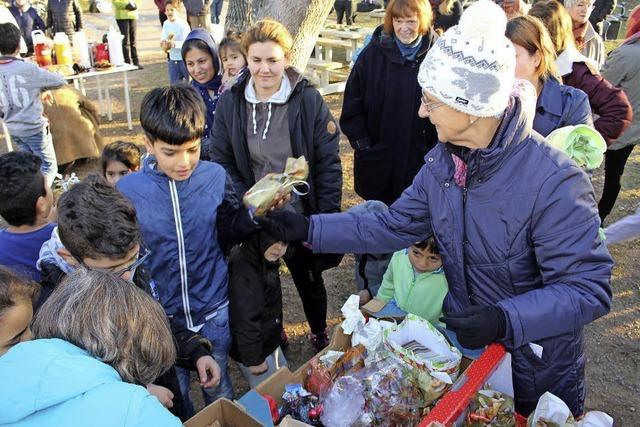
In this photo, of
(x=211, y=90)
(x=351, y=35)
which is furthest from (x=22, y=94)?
(x=351, y=35)

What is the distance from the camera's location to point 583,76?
3.35 metres

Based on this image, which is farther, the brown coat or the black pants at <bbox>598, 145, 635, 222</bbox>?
the brown coat

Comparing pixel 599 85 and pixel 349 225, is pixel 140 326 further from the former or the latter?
pixel 599 85

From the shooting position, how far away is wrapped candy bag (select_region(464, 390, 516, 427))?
1.79 metres

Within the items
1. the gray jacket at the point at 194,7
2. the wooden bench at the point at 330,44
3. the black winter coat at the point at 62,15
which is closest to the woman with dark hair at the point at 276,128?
the wooden bench at the point at 330,44

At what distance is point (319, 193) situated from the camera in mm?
3180

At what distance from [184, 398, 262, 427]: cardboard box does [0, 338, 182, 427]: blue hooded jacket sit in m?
0.60

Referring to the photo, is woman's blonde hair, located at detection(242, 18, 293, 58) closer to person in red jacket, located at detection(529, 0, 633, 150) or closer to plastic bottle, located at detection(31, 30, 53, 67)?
person in red jacket, located at detection(529, 0, 633, 150)

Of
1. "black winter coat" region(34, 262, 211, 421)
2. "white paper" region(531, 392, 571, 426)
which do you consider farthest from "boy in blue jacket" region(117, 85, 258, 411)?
"white paper" region(531, 392, 571, 426)

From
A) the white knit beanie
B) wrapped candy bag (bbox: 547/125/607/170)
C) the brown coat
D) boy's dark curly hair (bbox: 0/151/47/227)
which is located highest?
the white knit beanie

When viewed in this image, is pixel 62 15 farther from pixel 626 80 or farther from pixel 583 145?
pixel 583 145

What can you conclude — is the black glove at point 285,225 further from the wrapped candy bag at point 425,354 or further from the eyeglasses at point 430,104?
the eyeglasses at point 430,104

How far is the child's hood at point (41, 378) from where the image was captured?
3.89ft

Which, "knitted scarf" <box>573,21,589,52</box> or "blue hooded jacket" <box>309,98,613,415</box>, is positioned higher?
"knitted scarf" <box>573,21,589,52</box>
